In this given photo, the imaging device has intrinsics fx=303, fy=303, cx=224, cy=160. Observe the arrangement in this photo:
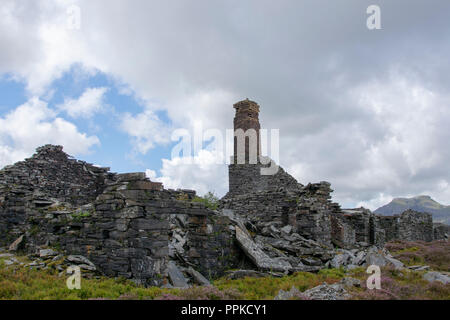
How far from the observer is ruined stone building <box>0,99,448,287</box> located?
955cm

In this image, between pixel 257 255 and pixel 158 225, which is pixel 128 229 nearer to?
pixel 158 225

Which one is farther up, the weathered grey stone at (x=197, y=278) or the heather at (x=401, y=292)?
the heather at (x=401, y=292)

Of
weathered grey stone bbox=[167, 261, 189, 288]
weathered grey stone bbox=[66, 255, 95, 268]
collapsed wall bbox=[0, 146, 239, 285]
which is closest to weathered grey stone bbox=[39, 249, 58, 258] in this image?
collapsed wall bbox=[0, 146, 239, 285]

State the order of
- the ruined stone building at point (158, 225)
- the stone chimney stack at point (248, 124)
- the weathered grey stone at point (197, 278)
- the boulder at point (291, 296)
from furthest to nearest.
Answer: the stone chimney stack at point (248, 124)
the weathered grey stone at point (197, 278)
the ruined stone building at point (158, 225)
the boulder at point (291, 296)

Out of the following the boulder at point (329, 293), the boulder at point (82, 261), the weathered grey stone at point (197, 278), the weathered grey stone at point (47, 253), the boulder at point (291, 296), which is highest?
the weathered grey stone at point (47, 253)

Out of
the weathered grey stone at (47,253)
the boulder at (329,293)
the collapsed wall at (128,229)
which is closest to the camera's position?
the boulder at (329,293)

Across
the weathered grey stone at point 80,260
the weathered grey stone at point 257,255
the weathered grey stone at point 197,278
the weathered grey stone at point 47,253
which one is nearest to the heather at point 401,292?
the weathered grey stone at point 257,255

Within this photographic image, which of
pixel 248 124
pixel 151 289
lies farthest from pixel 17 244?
pixel 248 124

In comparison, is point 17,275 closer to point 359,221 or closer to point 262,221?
point 262,221

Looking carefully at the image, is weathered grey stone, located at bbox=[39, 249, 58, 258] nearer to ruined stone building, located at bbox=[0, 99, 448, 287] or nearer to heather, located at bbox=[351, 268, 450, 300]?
ruined stone building, located at bbox=[0, 99, 448, 287]

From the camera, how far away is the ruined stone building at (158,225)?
376 inches

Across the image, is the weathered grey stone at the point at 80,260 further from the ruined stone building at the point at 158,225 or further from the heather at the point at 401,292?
the heather at the point at 401,292
